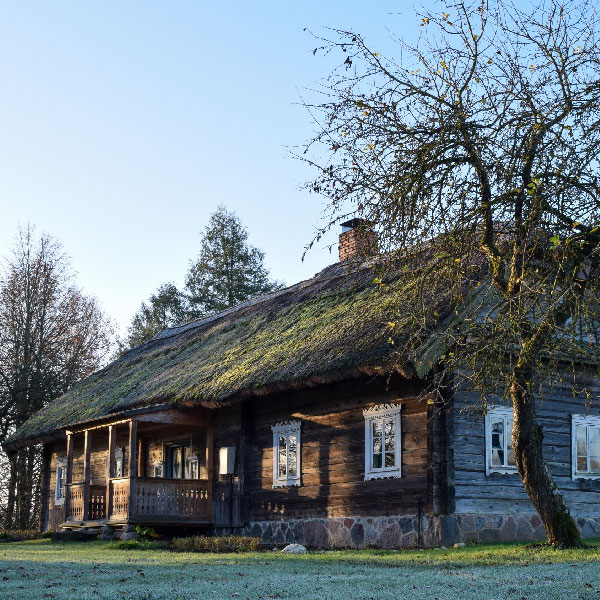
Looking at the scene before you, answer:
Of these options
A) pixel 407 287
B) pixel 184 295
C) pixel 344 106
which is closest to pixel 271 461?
pixel 407 287

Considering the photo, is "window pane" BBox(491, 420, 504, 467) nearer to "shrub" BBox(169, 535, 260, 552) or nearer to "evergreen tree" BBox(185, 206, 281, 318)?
"shrub" BBox(169, 535, 260, 552)

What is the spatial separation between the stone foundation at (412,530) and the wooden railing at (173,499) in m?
2.36

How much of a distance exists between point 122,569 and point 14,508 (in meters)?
27.3

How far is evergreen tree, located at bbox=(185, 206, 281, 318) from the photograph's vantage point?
146ft

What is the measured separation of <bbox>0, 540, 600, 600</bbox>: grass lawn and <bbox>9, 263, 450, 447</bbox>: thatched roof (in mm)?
3442

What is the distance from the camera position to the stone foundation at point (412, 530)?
49.5ft

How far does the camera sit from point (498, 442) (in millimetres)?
16359

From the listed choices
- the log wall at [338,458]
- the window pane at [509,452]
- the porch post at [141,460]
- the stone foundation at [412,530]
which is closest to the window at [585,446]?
the stone foundation at [412,530]

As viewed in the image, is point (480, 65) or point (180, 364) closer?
point (480, 65)

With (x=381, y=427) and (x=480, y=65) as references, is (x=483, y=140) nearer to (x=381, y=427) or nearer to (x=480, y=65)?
(x=480, y=65)

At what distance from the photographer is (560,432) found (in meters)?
17.4

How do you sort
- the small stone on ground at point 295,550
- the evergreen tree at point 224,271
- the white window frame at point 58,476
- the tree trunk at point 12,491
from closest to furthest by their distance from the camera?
the small stone on ground at point 295,550 < the white window frame at point 58,476 < the tree trunk at point 12,491 < the evergreen tree at point 224,271

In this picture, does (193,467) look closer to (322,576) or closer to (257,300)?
(257,300)

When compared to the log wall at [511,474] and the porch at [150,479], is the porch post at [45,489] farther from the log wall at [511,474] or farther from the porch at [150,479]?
the log wall at [511,474]
